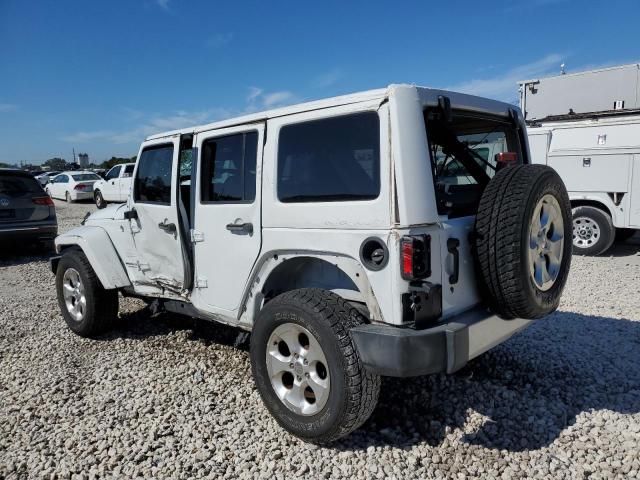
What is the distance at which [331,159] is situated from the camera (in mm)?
2838

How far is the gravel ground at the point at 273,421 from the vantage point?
2.75 m

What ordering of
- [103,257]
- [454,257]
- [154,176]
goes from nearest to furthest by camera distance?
[454,257] < [154,176] < [103,257]

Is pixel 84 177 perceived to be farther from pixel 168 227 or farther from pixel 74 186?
pixel 168 227

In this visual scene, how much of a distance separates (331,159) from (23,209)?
8.36m

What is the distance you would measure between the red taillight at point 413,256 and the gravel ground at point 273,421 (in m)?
1.14

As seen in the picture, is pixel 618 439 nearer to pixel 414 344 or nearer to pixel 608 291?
pixel 414 344

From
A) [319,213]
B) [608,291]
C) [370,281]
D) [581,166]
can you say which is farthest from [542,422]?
[581,166]

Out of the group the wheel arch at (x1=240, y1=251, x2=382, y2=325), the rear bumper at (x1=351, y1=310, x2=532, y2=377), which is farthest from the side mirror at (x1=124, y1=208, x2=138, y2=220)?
the rear bumper at (x1=351, y1=310, x2=532, y2=377)

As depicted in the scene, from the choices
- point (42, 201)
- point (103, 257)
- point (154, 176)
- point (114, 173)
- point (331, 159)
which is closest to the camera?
point (331, 159)

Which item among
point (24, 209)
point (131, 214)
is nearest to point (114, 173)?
point (24, 209)

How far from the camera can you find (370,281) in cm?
258

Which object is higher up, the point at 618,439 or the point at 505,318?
the point at 505,318

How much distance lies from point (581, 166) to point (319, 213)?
7.47 m

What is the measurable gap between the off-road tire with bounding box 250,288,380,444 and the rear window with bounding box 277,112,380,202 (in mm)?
618
